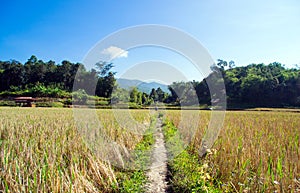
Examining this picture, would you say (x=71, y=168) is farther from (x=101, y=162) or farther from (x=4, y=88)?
(x=4, y=88)

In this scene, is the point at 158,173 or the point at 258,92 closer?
the point at 158,173

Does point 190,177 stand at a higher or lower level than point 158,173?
higher

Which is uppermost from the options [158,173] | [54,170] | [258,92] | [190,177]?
[258,92]

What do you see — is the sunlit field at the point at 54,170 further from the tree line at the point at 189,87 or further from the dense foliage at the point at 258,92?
the dense foliage at the point at 258,92

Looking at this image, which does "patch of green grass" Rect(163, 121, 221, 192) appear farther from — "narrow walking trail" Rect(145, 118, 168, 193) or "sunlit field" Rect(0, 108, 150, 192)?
"sunlit field" Rect(0, 108, 150, 192)

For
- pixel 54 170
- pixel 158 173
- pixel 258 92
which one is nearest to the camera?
pixel 54 170

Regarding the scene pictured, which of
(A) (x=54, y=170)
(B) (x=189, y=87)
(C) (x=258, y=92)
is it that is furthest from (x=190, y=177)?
(C) (x=258, y=92)

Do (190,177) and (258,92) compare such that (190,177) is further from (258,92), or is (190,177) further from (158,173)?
(258,92)

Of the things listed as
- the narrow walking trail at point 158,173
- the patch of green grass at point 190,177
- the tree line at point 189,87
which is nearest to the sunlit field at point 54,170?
the narrow walking trail at point 158,173

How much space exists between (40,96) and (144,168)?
41051mm

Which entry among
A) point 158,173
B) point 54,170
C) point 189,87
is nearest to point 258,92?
point 189,87

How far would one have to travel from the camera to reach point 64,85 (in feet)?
178

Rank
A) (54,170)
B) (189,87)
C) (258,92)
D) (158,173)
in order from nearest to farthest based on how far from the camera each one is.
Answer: (54,170), (158,173), (189,87), (258,92)

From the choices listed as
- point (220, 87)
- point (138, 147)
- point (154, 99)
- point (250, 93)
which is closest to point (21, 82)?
point (154, 99)
